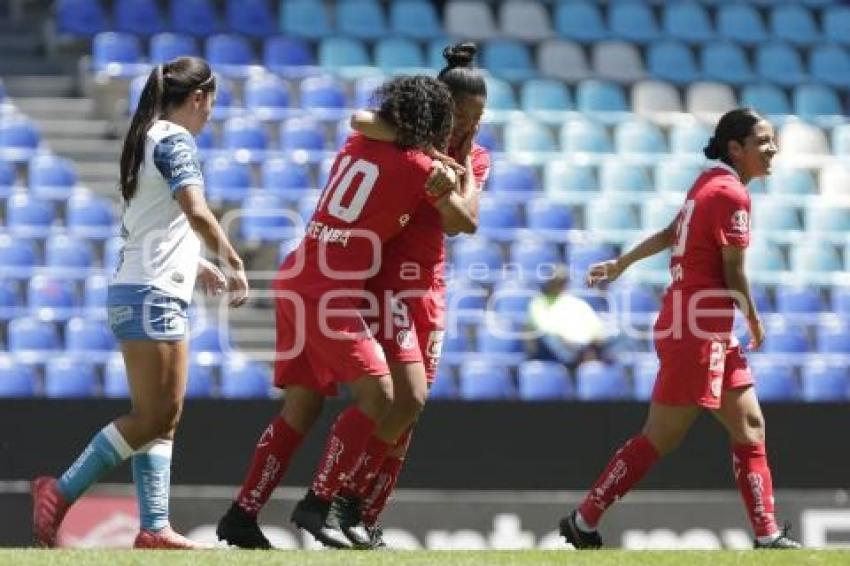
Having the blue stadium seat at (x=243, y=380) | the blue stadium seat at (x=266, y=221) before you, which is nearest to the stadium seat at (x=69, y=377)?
the blue stadium seat at (x=243, y=380)

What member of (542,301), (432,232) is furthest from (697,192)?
(542,301)

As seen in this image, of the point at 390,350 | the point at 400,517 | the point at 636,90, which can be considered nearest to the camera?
the point at 390,350

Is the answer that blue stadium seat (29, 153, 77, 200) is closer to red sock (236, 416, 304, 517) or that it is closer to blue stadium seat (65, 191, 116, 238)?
blue stadium seat (65, 191, 116, 238)

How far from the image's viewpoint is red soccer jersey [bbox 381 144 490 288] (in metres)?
7.35

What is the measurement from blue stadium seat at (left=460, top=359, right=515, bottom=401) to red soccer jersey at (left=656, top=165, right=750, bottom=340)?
503 centimetres

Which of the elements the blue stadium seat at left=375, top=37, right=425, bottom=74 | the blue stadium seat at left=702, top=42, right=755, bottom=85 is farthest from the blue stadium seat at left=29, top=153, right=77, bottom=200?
the blue stadium seat at left=702, top=42, right=755, bottom=85

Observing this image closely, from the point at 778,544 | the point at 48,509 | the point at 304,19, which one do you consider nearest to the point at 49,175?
the point at 304,19

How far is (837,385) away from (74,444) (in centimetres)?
601

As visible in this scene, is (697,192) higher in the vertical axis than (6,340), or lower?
higher

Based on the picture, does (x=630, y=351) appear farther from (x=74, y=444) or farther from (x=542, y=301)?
(x=74, y=444)

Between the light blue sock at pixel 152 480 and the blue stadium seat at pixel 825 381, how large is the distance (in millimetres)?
7803

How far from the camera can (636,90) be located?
1716cm

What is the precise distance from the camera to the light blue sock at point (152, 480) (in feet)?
22.7

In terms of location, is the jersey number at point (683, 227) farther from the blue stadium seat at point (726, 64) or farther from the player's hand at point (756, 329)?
the blue stadium seat at point (726, 64)
